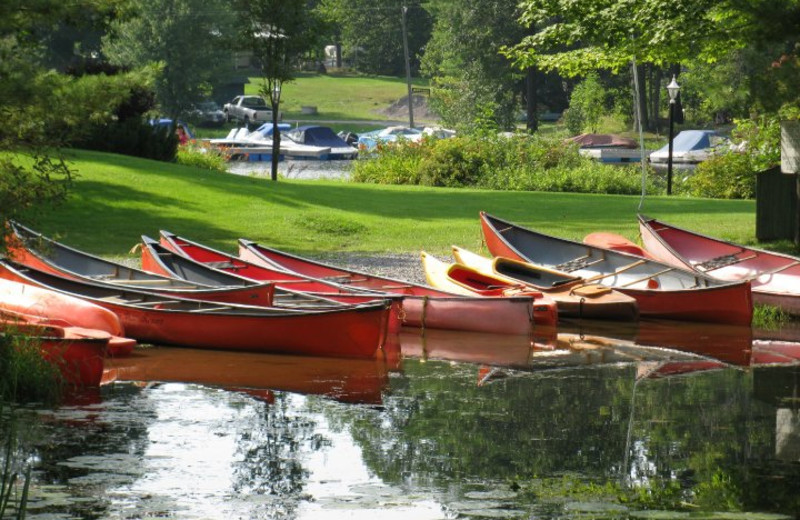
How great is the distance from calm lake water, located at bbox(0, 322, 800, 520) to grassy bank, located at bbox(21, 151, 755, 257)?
7.94 meters

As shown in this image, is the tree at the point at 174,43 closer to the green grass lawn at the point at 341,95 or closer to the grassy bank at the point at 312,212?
the green grass lawn at the point at 341,95

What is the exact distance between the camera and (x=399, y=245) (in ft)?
74.5

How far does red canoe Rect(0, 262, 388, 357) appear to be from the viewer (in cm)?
1420

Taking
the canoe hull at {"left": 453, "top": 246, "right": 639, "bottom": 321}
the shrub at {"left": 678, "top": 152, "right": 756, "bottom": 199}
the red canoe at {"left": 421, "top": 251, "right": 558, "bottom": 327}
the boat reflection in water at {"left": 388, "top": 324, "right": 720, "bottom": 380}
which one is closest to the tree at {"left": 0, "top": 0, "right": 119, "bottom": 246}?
the boat reflection in water at {"left": 388, "top": 324, "right": 720, "bottom": 380}

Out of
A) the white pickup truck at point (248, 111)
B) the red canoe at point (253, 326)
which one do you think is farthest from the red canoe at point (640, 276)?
the white pickup truck at point (248, 111)

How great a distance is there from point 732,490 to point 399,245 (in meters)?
13.9

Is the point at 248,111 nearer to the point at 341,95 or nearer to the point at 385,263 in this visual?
the point at 341,95

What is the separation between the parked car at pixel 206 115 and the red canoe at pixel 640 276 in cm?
5373

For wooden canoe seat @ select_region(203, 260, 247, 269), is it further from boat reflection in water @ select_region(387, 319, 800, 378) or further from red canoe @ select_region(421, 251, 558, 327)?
boat reflection in water @ select_region(387, 319, 800, 378)

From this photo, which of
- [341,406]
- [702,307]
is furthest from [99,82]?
[702,307]

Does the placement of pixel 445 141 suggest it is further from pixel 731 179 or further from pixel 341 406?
pixel 341 406

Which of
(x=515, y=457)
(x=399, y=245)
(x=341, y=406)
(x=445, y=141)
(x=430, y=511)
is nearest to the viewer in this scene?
(x=430, y=511)

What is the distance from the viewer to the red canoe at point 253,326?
14195 millimetres

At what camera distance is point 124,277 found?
55.9 ft
